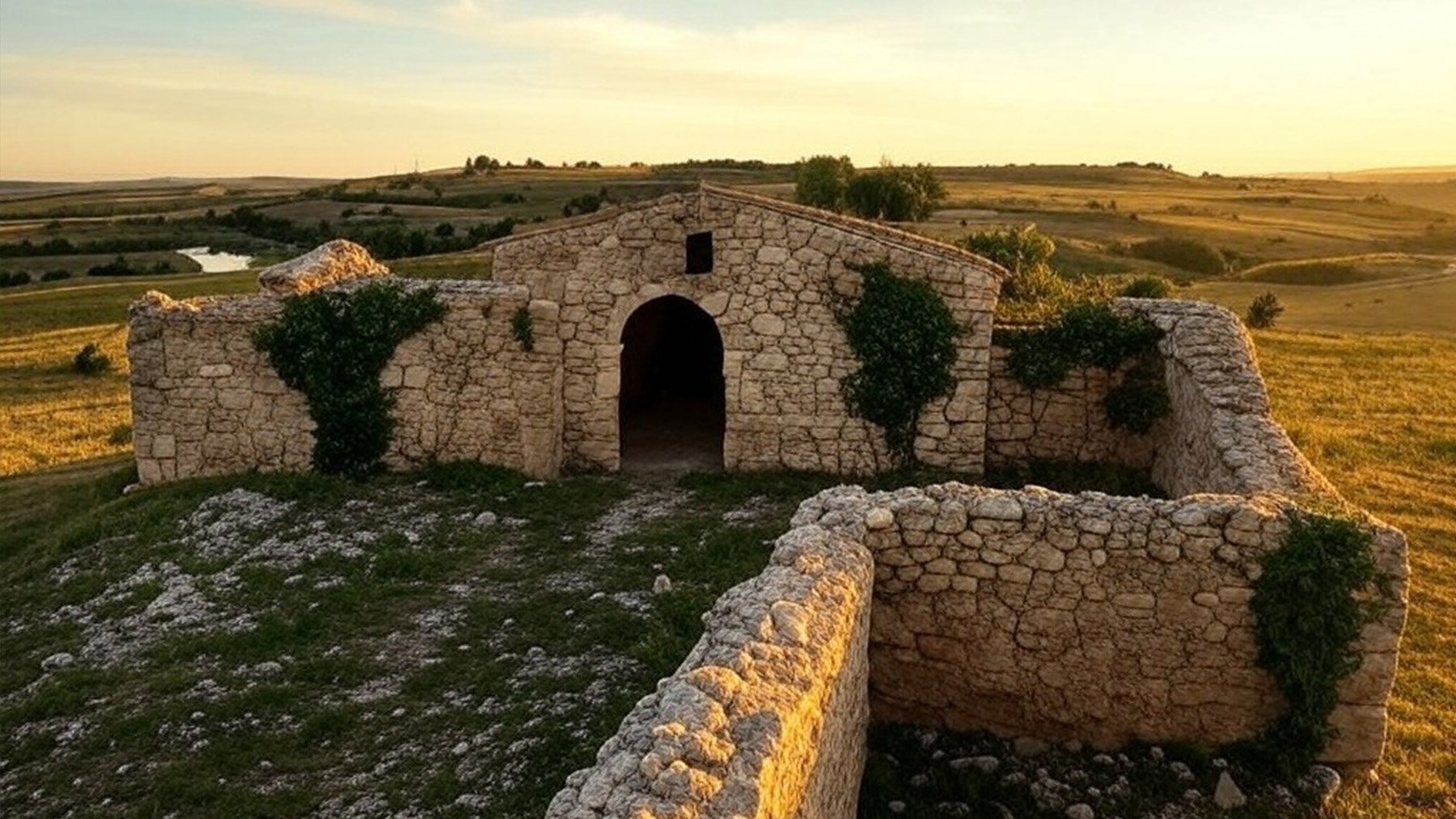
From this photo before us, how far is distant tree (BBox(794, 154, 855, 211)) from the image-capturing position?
42.1m

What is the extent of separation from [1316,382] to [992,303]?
12.7m

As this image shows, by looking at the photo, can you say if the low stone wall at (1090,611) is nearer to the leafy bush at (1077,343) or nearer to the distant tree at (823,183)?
the leafy bush at (1077,343)

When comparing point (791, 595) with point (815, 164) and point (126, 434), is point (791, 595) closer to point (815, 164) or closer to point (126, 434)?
point (126, 434)

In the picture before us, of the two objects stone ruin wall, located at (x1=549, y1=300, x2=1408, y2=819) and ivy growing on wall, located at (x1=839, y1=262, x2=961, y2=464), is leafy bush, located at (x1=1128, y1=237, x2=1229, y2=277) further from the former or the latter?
stone ruin wall, located at (x1=549, y1=300, x2=1408, y2=819)

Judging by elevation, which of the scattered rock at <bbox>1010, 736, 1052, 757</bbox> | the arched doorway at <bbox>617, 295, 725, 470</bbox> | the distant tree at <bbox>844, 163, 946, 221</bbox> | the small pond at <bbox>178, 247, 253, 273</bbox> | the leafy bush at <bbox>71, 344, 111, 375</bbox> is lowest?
the scattered rock at <bbox>1010, 736, 1052, 757</bbox>

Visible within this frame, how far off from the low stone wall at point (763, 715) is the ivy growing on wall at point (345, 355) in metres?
8.18

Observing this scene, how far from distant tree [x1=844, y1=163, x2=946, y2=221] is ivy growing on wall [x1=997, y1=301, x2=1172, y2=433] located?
31.7m

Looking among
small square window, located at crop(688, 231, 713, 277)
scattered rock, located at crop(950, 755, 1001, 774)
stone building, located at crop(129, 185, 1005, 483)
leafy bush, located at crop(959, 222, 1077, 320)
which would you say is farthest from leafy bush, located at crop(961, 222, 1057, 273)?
scattered rock, located at crop(950, 755, 1001, 774)

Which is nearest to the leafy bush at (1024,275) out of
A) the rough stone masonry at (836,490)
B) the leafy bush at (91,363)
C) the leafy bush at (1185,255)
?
the rough stone masonry at (836,490)

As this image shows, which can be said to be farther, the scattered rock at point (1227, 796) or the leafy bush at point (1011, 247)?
the leafy bush at point (1011, 247)

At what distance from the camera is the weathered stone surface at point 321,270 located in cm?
1431

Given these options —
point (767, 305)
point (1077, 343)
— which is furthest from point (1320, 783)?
point (767, 305)

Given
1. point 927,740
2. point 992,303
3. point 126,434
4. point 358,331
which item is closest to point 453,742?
point 927,740

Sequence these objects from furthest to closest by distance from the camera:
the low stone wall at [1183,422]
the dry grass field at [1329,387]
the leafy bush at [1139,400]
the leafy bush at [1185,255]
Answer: the leafy bush at [1185,255] < the leafy bush at [1139,400] < the low stone wall at [1183,422] < the dry grass field at [1329,387]
